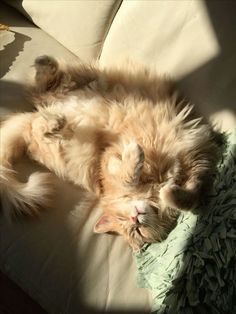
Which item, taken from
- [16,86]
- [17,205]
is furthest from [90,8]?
[17,205]

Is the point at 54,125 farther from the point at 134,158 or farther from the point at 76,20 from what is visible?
the point at 76,20

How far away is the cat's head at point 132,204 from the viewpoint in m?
1.51

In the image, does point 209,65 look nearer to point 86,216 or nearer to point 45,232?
point 86,216

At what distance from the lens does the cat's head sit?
4.95 feet

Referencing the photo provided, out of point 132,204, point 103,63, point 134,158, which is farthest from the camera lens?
point 103,63

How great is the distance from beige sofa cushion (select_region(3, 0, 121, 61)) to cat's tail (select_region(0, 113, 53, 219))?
471 mm

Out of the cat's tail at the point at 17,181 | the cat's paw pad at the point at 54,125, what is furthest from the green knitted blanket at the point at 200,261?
the cat's paw pad at the point at 54,125

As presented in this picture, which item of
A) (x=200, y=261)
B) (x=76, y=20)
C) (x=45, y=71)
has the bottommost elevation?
(x=200, y=261)

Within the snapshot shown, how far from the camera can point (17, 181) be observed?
1.54m

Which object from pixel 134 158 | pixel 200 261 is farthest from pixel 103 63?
pixel 200 261

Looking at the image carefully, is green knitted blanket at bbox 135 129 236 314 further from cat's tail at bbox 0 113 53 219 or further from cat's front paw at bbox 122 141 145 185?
cat's tail at bbox 0 113 53 219

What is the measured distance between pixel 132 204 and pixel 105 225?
14 centimetres

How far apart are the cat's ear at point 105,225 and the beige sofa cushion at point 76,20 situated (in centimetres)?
78

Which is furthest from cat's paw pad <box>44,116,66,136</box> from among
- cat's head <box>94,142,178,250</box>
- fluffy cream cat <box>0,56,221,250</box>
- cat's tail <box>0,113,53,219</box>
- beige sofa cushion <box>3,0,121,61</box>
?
beige sofa cushion <box>3,0,121,61</box>
